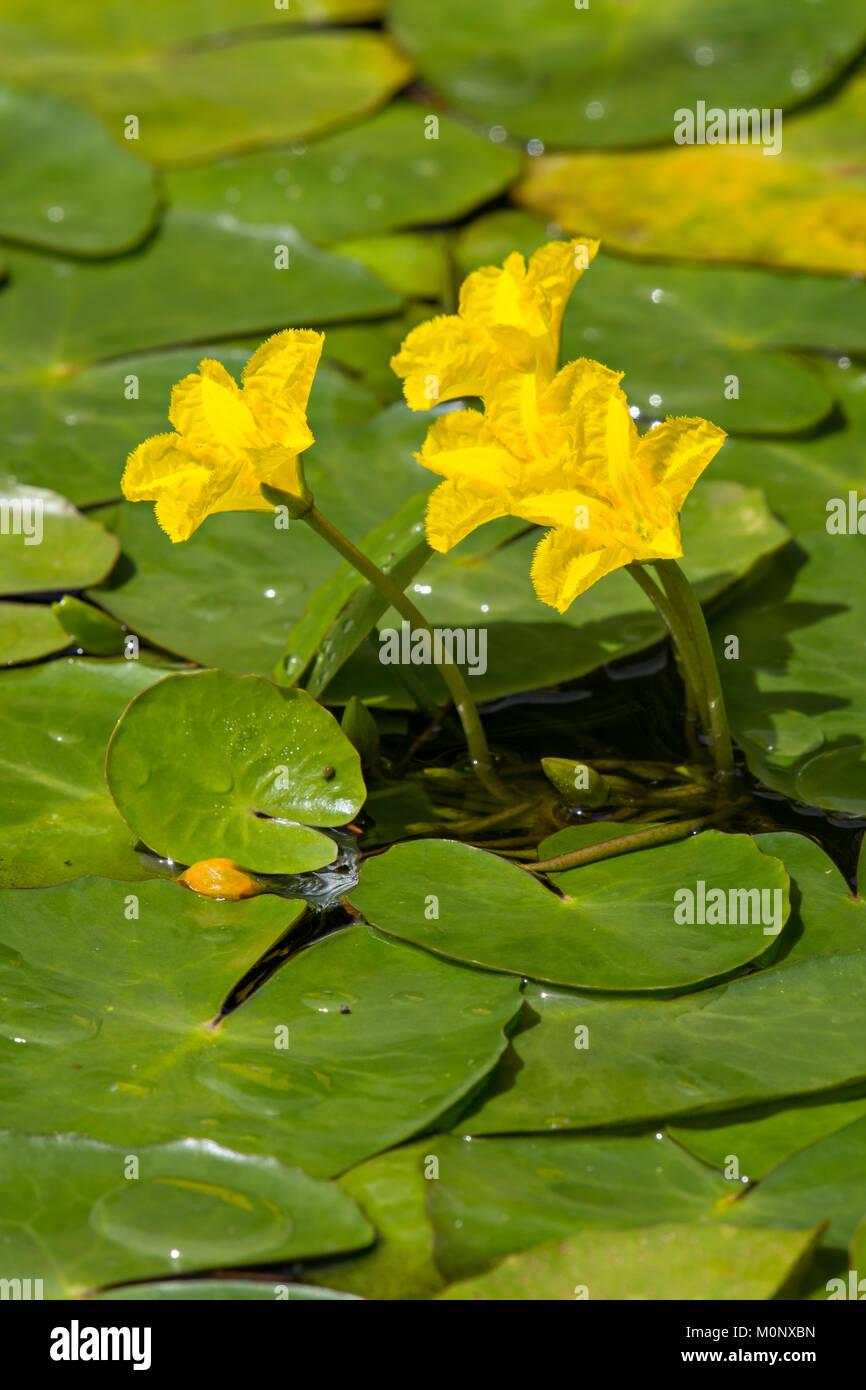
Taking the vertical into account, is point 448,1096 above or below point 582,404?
below

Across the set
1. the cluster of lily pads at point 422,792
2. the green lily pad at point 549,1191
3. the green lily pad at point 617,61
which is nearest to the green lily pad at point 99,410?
the cluster of lily pads at point 422,792

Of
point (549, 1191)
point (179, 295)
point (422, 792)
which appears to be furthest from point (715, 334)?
point (549, 1191)

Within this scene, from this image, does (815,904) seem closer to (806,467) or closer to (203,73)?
(806,467)

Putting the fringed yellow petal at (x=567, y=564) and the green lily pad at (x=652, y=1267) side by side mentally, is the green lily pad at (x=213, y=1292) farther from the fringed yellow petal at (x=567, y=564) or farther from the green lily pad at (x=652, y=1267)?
the fringed yellow petal at (x=567, y=564)

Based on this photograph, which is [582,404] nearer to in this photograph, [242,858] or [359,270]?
[242,858]

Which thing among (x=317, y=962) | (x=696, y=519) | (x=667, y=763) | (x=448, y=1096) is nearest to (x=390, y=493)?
(x=696, y=519)
